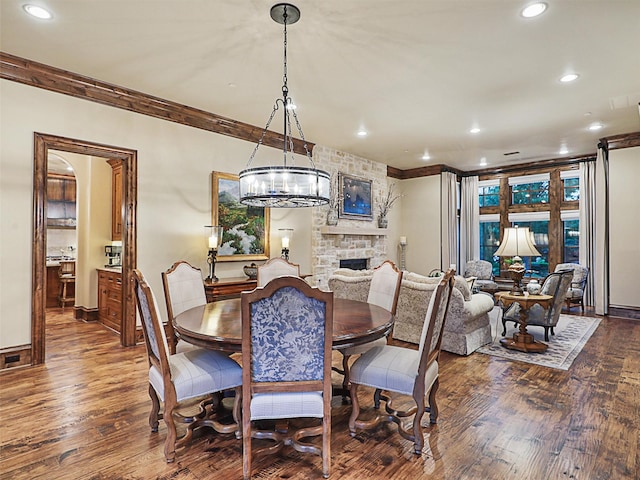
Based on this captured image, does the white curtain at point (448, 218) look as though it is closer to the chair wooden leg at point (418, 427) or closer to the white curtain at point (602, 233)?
the white curtain at point (602, 233)

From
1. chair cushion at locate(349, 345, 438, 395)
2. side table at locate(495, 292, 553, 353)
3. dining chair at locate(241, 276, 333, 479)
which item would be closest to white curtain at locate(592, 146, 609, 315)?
side table at locate(495, 292, 553, 353)

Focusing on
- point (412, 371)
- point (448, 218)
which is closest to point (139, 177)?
point (412, 371)

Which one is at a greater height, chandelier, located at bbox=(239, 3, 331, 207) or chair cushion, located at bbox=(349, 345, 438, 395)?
chandelier, located at bbox=(239, 3, 331, 207)

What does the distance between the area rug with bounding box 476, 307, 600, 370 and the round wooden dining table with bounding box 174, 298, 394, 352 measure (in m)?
2.15

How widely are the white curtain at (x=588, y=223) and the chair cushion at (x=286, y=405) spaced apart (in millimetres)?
7011

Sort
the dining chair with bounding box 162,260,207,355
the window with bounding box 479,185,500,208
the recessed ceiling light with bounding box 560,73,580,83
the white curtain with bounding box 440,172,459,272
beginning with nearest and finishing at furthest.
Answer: the dining chair with bounding box 162,260,207,355 < the recessed ceiling light with bounding box 560,73,580,83 < the white curtain with bounding box 440,172,459,272 < the window with bounding box 479,185,500,208

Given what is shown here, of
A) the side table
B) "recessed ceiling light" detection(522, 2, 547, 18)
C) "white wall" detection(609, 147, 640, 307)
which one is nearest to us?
"recessed ceiling light" detection(522, 2, 547, 18)

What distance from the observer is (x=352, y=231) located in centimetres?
710

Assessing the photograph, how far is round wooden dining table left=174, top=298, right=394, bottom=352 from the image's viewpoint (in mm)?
2123

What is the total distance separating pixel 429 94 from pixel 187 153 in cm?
303

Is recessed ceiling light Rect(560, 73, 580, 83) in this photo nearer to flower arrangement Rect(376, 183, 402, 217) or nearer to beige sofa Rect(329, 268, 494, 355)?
beige sofa Rect(329, 268, 494, 355)

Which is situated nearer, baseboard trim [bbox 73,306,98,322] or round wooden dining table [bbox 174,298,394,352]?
round wooden dining table [bbox 174,298,394,352]

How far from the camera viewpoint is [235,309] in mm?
2947

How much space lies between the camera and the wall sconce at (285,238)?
18.7 ft
